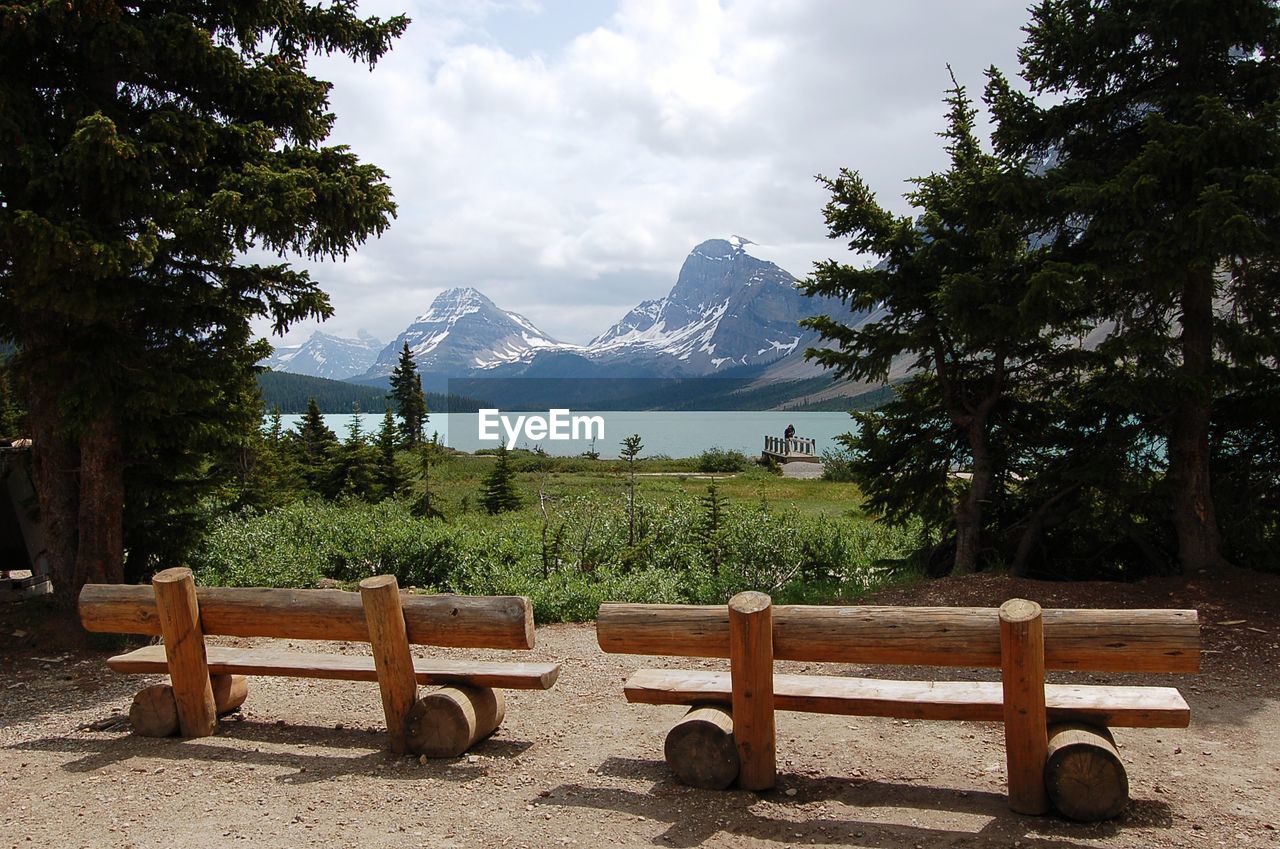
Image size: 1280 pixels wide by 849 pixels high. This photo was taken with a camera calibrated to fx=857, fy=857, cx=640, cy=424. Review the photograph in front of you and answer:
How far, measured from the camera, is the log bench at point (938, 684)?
14.0ft

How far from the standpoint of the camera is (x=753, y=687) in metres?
4.65

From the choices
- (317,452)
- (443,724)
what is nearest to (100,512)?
(443,724)

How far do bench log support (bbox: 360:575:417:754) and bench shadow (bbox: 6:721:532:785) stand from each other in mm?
218

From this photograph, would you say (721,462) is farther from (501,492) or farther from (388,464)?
(388,464)

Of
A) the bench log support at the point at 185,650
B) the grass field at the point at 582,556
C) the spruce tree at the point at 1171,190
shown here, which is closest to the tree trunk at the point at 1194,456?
the spruce tree at the point at 1171,190

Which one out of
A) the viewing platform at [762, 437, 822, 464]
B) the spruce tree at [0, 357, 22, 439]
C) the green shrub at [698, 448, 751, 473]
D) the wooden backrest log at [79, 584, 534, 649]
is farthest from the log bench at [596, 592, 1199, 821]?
the green shrub at [698, 448, 751, 473]

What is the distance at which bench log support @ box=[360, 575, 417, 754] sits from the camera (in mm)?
5285

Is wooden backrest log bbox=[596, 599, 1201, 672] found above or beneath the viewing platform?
beneath

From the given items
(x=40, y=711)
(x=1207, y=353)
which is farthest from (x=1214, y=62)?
(x=40, y=711)

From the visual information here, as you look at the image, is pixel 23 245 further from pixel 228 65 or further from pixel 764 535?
pixel 764 535

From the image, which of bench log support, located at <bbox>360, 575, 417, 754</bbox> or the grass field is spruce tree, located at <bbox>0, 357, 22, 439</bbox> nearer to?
the grass field

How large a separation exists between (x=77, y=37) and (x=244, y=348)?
3.13 metres

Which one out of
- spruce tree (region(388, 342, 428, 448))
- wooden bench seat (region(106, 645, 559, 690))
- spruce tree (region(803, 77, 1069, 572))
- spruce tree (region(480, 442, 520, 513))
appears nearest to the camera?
wooden bench seat (region(106, 645, 559, 690))

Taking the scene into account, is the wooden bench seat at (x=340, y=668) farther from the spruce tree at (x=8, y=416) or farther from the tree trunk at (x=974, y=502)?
the spruce tree at (x=8, y=416)
